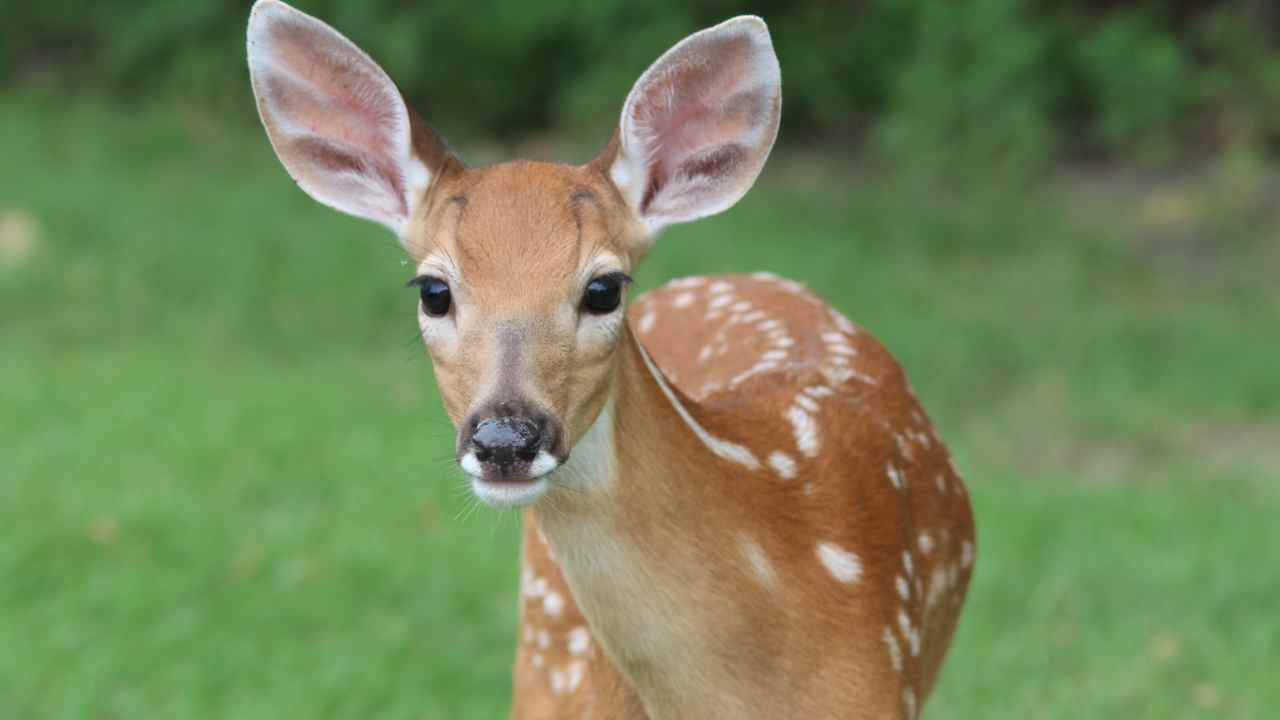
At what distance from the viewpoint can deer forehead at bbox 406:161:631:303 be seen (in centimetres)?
271

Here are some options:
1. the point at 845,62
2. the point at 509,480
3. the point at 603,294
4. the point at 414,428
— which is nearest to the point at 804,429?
the point at 603,294

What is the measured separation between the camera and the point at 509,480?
254cm

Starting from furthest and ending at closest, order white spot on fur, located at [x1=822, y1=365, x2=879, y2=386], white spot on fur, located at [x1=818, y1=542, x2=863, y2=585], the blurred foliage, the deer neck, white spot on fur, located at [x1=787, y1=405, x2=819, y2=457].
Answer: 1. the blurred foliage
2. white spot on fur, located at [x1=822, y1=365, x2=879, y2=386]
3. white spot on fur, located at [x1=787, y1=405, x2=819, y2=457]
4. white spot on fur, located at [x1=818, y1=542, x2=863, y2=585]
5. the deer neck

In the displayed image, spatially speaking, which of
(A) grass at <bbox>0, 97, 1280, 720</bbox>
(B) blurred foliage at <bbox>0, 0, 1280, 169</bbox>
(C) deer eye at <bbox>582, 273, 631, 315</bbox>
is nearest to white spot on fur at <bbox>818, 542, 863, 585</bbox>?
(A) grass at <bbox>0, 97, 1280, 720</bbox>

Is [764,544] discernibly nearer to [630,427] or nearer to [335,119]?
[630,427]

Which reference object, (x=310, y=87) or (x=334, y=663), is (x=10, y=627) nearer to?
(x=334, y=663)

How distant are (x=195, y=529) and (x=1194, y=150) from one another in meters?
7.98

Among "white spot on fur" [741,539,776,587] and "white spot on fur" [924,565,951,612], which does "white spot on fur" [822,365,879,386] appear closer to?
"white spot on fur" [924,565,951,612]

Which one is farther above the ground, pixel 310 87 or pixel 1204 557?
pixel 310 87

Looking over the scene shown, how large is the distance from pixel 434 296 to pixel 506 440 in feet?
1.05

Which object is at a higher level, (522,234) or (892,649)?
(522,234)

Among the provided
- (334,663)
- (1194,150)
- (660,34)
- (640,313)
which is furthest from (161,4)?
(640,313)

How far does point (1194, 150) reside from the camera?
1231 cm

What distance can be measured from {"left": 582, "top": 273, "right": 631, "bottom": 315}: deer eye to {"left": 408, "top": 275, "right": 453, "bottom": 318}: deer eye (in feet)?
0.63
